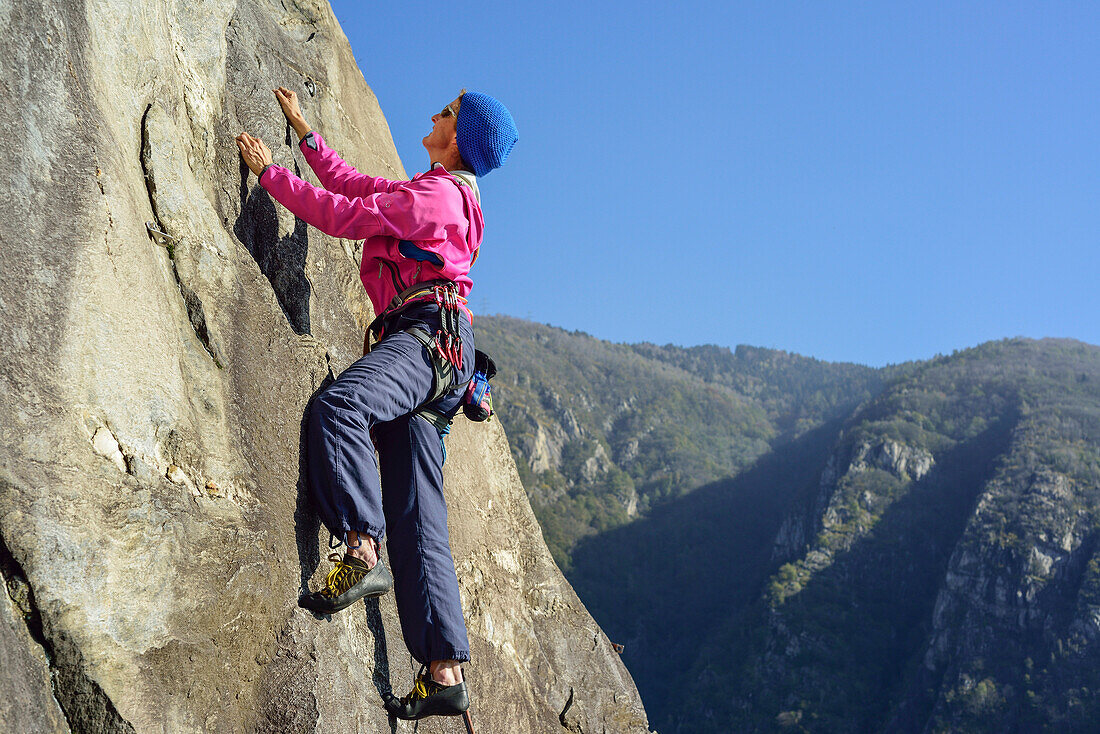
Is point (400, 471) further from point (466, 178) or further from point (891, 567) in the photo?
point (891, 567)

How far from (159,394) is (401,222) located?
1.18 m

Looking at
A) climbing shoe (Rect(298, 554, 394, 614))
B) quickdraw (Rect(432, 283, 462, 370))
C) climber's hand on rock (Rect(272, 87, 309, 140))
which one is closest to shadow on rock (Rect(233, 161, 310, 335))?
climber's hand on rock (Rect(272, 87, 309, 140))

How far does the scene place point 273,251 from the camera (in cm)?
448

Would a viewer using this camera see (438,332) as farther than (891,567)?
No

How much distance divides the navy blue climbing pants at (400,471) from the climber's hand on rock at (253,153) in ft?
3.67

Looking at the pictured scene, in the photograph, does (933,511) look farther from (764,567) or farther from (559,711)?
(559,711)

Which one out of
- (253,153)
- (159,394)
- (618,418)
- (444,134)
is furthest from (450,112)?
(618,418)

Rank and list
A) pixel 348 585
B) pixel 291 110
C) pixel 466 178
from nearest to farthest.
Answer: pixel 348 585 < pixel 466 178 < pixel 291 110

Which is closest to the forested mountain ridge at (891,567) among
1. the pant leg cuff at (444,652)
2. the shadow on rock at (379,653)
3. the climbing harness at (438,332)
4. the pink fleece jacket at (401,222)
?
the shadow on rock at (379,653)

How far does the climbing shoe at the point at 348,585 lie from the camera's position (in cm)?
345

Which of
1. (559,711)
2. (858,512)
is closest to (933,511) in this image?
(858,512)

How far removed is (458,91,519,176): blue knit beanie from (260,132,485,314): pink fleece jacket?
18cm

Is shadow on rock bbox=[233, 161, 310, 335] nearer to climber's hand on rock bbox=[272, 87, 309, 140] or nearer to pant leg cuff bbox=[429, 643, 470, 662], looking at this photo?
climber's hand on rock bbox=[272, 87, 309, 140]

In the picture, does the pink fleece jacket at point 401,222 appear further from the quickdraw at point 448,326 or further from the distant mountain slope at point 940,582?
the distant mountain slope at point 940,582
